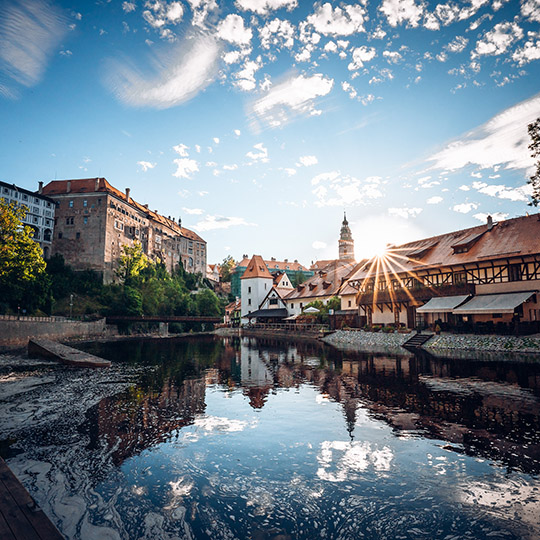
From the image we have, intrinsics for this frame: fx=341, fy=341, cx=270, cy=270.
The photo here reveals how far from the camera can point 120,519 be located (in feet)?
19.4

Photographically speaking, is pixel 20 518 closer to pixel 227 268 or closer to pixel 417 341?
pixel 417 341

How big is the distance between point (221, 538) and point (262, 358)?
77.9 feet

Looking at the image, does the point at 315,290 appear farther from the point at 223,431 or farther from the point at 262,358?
the point at 223,431

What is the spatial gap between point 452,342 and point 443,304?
4.57m

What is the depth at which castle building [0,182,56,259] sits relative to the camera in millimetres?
63406

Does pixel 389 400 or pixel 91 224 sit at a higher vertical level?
pixel 91 224

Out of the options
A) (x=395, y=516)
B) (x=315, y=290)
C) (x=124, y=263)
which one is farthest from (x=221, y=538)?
(x=124, y=263)

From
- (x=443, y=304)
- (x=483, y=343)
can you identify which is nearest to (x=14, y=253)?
(x=443, y=304)

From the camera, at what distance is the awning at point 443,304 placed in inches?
1217

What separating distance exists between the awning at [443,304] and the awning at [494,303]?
2.10ft

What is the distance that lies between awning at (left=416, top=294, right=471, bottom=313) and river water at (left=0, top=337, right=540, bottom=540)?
1538 cm

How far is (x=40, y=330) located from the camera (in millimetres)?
41219

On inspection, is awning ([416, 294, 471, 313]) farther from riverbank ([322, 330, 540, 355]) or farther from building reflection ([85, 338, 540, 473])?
building reflection ([85, 338, 540, 473])

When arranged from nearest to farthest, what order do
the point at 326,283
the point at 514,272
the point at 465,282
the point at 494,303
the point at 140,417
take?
the point at 140,417 → the point at 494,303 → the point at 514,272 → the point at 465,282 → the point at 326,283
